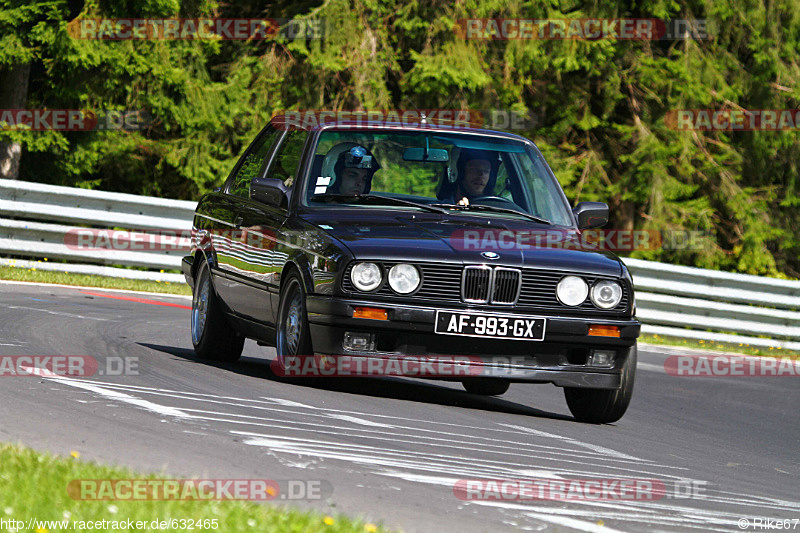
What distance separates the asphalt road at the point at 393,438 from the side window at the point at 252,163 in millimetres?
1328

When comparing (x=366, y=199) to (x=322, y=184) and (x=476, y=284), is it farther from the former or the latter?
(x=476, y=284)

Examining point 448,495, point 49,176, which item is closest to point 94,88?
point 49,176

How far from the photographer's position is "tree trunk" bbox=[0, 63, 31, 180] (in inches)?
848

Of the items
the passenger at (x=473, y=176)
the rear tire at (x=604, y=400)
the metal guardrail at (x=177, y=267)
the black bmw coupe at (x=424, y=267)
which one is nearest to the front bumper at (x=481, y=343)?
the black bmw coupe at (x=424, y=267)

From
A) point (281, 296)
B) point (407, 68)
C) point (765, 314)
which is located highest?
point (407, 68)

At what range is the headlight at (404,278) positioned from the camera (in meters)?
7.89

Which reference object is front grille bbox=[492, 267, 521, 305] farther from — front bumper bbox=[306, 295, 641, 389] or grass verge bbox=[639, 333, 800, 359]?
grass verge bbox=[639, 333, 800, 359]

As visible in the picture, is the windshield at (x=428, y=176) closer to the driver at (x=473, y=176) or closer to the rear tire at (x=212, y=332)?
the driver at (x=473, y=176)

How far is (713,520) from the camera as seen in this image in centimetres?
550

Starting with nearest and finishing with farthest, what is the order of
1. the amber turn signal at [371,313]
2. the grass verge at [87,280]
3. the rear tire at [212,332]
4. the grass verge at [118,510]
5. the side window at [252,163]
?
1. the grass verge at [118,510]
2. the amber turn signal at [371,313]
3. the rear tire at [212,332]
4. the side window at [252,163]
5. the grass verge at [87,280]

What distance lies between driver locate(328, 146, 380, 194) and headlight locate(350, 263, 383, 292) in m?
1.19

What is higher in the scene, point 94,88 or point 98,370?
point 94,88

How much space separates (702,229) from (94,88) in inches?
524

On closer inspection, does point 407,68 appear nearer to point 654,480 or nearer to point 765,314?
point 765,314
